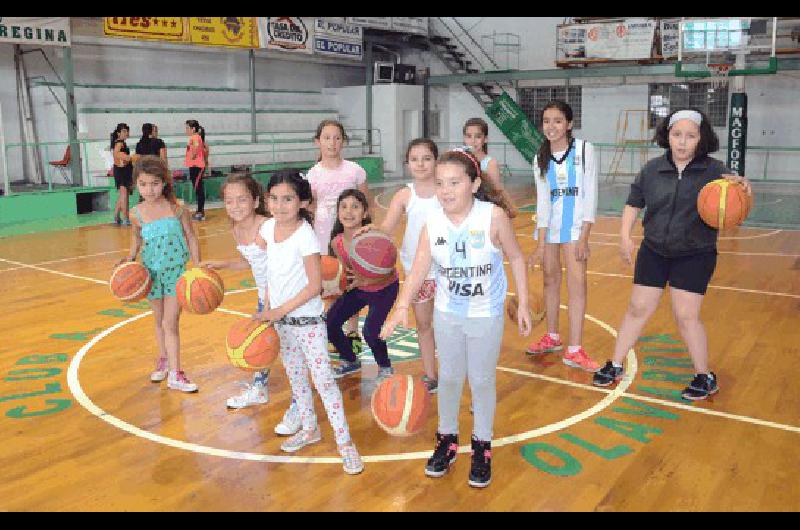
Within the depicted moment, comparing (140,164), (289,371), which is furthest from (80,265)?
(289,371)

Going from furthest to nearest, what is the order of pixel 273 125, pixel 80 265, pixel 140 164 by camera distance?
1. pixel 273 125
2. pixel 80 265
3. pixel 140 164

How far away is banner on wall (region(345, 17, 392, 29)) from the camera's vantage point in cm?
2260

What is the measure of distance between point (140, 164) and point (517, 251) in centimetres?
270

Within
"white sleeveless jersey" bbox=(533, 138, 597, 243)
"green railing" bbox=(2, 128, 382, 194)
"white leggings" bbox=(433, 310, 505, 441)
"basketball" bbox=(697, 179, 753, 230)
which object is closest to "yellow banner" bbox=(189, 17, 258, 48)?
"green railing" bbox=(2, 128, 382, 194)

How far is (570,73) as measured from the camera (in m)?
21.6

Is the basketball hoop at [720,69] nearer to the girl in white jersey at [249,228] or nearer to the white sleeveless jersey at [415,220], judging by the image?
the white sleeveless jersey at [415,220]

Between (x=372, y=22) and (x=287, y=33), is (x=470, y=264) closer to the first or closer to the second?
(x=287, y=33)

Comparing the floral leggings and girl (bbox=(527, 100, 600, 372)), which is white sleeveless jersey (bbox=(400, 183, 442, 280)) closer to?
the floral leggings

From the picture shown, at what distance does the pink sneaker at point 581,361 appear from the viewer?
5.46 m

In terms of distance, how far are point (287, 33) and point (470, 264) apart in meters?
18.1

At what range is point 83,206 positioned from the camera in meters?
14.6

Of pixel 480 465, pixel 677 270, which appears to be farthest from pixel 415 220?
pixel 677 270

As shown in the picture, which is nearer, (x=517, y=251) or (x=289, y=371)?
(x=517, y=251)
